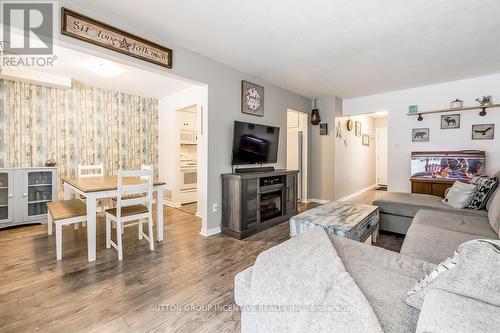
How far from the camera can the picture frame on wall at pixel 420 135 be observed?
4512mm

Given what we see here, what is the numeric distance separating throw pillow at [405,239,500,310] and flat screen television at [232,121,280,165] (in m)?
2.82

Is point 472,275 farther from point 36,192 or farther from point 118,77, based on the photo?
point 36,192

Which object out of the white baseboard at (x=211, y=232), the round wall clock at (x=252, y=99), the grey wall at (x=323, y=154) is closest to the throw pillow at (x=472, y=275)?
the white baseboard at (x=211, y=232)

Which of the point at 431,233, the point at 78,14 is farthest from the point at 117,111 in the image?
the point at 431,233

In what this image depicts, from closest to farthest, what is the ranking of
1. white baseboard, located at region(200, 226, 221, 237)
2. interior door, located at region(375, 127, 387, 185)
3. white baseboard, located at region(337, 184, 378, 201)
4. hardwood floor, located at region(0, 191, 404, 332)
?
hardwood floor, located at region(0, 191, 404, 332), white baseboard, located at region(200, 226, 221, 237), white baseboard, located at region(337, 184, 378, 201), interior door, located at region(375, 127, 387, 185)

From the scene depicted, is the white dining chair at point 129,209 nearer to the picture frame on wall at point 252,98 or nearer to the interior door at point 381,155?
the picture frame on wall at point 252,98

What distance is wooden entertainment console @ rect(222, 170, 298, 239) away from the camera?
10.2 ft

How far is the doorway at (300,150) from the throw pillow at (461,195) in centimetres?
279

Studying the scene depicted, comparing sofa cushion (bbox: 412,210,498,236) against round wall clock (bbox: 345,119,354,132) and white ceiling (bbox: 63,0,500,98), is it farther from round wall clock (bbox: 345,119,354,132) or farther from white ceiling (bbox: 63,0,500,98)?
round wall clock (bbox: 345,119,354,132)

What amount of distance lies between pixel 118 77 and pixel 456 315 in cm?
460

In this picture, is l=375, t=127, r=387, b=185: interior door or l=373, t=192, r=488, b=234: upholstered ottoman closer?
l=373, t=192, r=488, b=234: upholstered ottoman

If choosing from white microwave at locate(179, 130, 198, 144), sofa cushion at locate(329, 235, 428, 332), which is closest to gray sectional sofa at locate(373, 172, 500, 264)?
sofa cushion at locate(329, 235, 428, 332)

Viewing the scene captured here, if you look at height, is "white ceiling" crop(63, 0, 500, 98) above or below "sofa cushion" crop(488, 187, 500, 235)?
above

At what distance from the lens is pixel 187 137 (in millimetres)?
5105
